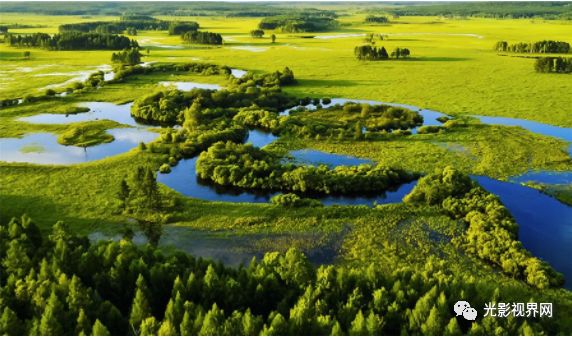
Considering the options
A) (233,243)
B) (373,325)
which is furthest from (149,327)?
(233,243)

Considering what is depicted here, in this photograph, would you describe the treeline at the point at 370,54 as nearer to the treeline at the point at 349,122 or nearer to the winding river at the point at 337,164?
the winding river at the point at 337,164

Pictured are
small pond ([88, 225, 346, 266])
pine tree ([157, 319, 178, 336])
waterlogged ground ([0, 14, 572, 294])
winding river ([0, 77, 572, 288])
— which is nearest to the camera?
pine tree ([157, 319, 178, 336])

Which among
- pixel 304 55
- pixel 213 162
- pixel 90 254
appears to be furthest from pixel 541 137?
pixel 304 55

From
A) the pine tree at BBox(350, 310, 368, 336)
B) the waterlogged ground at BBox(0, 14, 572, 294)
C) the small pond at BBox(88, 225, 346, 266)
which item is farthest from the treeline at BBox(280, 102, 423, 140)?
the pine tree at BBox(350, 310, 368, 336)

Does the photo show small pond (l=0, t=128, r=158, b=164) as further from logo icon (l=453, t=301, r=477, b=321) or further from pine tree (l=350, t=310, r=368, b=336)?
logo icon (l=453, t=301, r=477, b=321)

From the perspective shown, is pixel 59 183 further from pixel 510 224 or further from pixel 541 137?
pixel 541 137

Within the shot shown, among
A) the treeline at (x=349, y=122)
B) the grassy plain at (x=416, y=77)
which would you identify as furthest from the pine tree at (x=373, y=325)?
the grassy plain at (x=416, y=77)

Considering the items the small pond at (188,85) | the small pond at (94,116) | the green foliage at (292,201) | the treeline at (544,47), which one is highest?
the treeline at (544,47)
